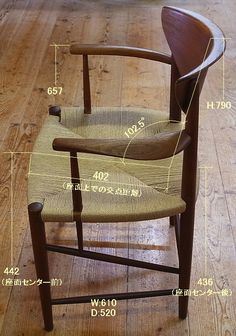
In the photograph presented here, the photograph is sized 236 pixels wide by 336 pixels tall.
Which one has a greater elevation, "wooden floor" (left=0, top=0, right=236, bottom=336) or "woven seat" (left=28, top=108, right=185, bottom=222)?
"woven seat" (left=28, top=108, right=185, bottom=222)

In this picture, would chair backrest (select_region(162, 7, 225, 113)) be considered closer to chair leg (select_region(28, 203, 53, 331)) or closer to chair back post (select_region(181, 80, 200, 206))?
chair back post (select_region(181, 80, 200, 206))

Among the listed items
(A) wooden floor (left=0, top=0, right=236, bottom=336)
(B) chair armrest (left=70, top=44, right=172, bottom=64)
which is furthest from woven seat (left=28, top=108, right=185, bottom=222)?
(A) wooden floor (left=0, top=0, right=236, bottom=336)

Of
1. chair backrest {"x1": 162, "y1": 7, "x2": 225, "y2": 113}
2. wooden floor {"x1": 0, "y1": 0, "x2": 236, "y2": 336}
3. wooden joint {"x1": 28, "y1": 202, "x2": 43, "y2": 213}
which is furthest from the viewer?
wooden floor {"x1": 0, "y1": 0, "x2": 236, "y2": 336}

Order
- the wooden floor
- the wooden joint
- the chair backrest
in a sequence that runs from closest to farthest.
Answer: the chair backrest < the wooden joint < the wooden floor

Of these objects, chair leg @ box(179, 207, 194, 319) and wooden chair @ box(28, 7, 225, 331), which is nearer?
wooden chair @ box(28, 7, 225, 331)

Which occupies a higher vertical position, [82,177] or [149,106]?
[82,177]

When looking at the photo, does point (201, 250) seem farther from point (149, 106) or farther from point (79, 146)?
point (149, 106)

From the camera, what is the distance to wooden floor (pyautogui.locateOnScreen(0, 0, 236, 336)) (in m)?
1.34

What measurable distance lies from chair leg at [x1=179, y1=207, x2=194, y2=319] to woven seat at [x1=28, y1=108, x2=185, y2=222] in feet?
0.16

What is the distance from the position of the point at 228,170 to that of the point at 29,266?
847mm

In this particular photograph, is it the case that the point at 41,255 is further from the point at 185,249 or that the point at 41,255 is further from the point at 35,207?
the point at 185,249

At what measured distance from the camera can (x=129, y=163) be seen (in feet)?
4.20

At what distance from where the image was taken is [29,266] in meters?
1.49

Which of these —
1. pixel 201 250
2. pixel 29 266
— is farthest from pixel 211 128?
pixel 29 266
